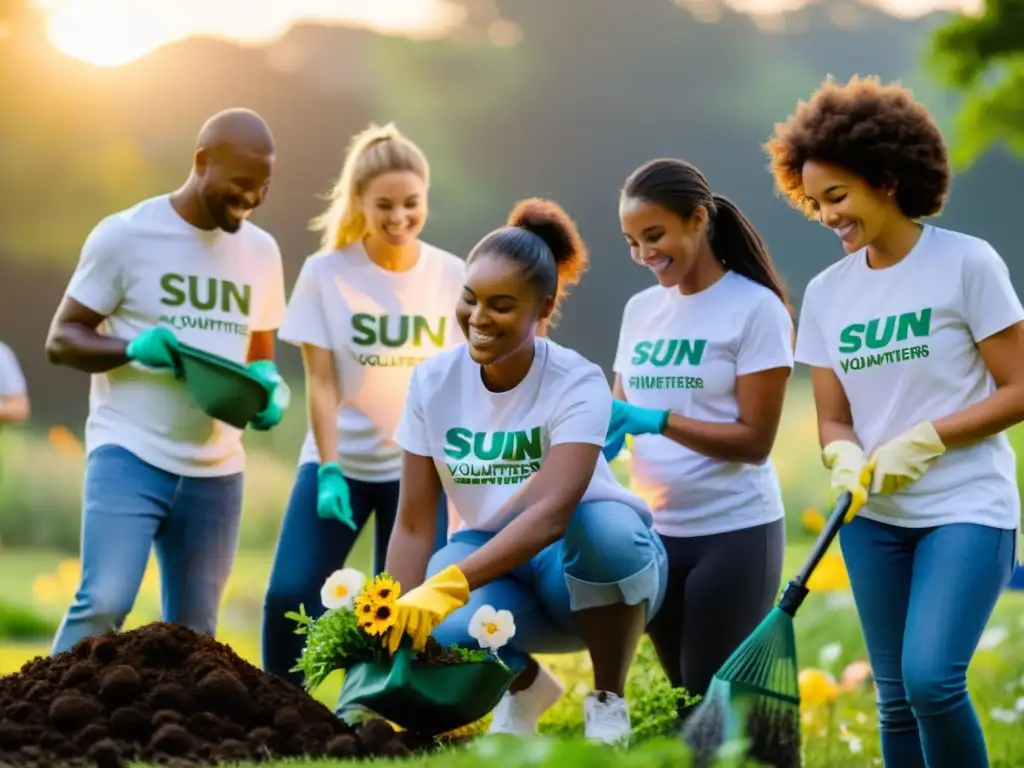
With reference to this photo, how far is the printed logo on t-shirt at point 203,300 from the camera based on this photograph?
11.6 feet

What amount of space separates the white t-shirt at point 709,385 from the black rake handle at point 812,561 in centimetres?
43

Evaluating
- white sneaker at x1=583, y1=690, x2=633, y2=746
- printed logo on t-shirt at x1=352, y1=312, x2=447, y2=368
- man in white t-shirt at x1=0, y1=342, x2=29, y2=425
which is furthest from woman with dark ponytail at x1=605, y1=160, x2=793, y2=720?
man in white t-shirt at x1=0, y1=342, x2=29, y2=425

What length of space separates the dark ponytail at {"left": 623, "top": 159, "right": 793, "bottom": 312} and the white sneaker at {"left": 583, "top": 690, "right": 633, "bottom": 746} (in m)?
1.10

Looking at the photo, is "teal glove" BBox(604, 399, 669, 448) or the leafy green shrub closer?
"teal glove" BBox(604, 399, 669, 448)

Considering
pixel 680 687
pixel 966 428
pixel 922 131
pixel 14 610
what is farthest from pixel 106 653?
pixel 14 610

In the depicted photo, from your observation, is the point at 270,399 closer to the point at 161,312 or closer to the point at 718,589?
the point at 161,312

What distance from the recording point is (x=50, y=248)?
6395 mm

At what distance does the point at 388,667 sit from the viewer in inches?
101

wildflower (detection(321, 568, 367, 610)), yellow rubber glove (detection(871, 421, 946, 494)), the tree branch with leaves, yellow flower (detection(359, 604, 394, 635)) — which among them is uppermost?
the tree branch with leaves

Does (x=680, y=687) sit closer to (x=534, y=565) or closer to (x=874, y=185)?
(x=534, y=565)

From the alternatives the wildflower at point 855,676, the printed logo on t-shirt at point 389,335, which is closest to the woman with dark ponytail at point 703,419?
the printed logo on t-shirt at point 389,335

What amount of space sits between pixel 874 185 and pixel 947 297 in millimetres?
293

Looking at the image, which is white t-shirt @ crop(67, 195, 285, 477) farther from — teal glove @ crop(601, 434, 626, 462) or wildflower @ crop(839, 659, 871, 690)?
wildflower @ crop(839, 659, 871, 690)

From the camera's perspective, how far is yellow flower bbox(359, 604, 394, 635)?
2506mm
